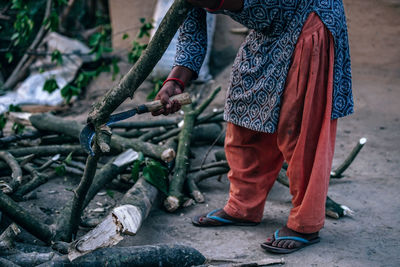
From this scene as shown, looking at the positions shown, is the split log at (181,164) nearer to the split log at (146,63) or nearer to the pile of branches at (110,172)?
the pile of branches at (110,172)

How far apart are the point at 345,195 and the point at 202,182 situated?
1.01 metres

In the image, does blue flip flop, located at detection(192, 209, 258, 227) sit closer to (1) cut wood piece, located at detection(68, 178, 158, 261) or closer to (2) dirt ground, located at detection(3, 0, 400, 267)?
(2) dirt ground, located at detection(3, 0, 400, 267)

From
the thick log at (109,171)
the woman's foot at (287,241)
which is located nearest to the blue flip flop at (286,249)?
the woman's foot at (287,241)

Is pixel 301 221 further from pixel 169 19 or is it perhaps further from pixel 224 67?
pixel 224 67

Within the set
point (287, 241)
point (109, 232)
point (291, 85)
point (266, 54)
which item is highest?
point (266, 54)

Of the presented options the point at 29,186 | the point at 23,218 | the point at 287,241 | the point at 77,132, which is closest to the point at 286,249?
the point at 287,241

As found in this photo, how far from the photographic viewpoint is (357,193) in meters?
2.95

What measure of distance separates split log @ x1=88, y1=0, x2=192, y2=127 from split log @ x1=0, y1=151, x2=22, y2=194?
104cm

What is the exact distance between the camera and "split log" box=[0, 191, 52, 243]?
6.76 ft

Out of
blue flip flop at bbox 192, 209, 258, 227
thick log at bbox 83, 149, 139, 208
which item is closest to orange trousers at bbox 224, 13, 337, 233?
blue flip flop at bbox 192, 209, 258, 227

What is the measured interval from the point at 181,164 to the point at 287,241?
1.05 metres

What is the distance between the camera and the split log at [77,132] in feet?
9.78

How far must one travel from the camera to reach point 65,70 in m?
5.72

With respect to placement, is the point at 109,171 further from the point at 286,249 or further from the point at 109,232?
the point at 286,249
